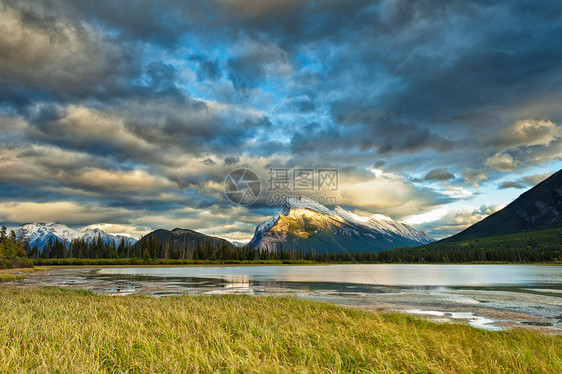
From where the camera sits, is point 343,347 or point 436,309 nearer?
point 343,347

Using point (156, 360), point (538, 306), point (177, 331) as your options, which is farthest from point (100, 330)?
point (538, 306)

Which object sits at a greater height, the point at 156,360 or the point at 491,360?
the point at 156,360

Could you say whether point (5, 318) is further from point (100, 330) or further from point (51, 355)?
point (51, 355)

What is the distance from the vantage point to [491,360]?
34.8 feet

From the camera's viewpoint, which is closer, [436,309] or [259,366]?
[259,366]

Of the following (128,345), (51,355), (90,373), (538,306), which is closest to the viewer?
(90,373)

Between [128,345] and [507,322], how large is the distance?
88.6 feet

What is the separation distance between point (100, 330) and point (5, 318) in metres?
6.23

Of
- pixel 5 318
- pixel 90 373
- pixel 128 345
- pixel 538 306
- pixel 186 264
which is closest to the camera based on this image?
pixel 90 373

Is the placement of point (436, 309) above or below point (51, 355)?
below

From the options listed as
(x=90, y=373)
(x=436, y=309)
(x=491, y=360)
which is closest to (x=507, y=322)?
(x=436, y=309)

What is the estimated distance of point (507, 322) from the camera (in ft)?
79.9

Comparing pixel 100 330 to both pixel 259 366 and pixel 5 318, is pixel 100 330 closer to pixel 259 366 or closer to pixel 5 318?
pixel 5 318

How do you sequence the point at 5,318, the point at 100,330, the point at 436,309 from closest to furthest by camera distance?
the point at 100,330
the point at 5,318
the point at 436,309
